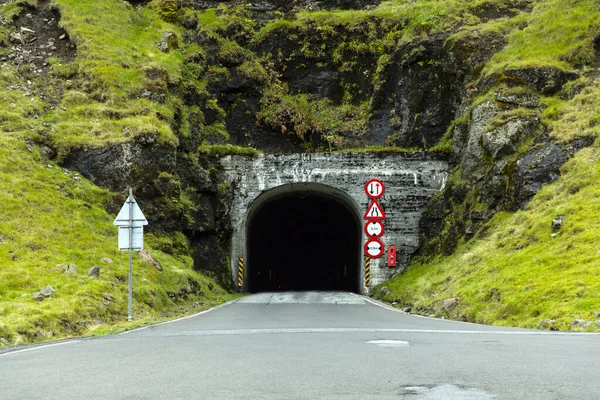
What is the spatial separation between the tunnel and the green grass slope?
429 inches

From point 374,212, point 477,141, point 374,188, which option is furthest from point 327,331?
point 374,188

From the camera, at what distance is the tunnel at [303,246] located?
37531mm

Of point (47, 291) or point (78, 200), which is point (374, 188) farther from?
point (47, 291)

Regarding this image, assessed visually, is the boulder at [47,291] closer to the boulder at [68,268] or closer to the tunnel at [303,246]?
the boulder at [68,268]

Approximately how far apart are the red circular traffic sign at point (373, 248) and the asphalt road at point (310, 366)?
15.7 m

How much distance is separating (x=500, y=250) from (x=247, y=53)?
66.4ft

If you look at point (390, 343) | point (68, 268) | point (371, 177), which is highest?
point (371, 177)

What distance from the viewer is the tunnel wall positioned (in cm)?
2712

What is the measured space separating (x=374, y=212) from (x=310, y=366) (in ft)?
66.1

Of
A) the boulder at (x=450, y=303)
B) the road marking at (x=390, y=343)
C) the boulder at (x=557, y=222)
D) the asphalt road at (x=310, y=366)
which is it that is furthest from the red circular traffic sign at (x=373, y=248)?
the road marking at (x=390, y=343)

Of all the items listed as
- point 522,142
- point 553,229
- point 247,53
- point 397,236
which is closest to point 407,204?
point 397,236

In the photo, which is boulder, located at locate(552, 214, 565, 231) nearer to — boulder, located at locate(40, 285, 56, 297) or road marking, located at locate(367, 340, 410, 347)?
road marking, located at locate(367, 340, 410, 347)

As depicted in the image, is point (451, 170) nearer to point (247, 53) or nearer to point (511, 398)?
point (247, 53)

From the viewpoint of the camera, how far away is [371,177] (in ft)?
89.4
